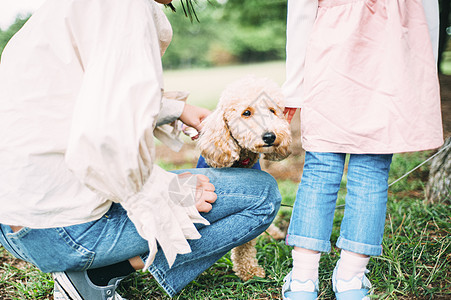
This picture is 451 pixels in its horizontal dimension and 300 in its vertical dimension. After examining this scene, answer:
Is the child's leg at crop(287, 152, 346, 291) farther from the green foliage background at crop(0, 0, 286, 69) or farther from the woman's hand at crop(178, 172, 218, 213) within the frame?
the green foliage background at crop(0, 0, 286, 69)

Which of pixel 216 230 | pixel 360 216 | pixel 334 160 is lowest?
pixel 216 230

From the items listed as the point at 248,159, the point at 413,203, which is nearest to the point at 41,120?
the point at 248,159

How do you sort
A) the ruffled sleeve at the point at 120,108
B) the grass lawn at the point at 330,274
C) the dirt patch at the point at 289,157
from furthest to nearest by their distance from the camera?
1. the dirt patch at the point at 289,157
2. the grass lawn at the point at 330,274
3. the ruffled sleeve at the point at 120,108

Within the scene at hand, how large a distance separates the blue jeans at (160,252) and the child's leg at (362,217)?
1.17ft

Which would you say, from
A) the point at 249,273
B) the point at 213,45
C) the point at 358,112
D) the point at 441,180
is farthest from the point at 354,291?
the point at 213,45

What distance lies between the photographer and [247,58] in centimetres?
2619

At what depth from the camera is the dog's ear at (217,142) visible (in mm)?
1801

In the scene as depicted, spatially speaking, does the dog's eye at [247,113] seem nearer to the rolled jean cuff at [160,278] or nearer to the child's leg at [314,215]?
the child's leg at [314,215]

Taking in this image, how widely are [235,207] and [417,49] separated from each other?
92 cm

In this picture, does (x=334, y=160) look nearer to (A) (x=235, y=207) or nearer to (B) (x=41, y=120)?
(A) (x=235, y=207)

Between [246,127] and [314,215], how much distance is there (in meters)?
0.52

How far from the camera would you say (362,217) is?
1478 millimetres

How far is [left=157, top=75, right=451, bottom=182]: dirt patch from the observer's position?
12.9ft

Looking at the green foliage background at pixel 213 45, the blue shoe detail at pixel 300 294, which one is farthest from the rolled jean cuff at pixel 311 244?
the green foliage background at pixel 213 45
